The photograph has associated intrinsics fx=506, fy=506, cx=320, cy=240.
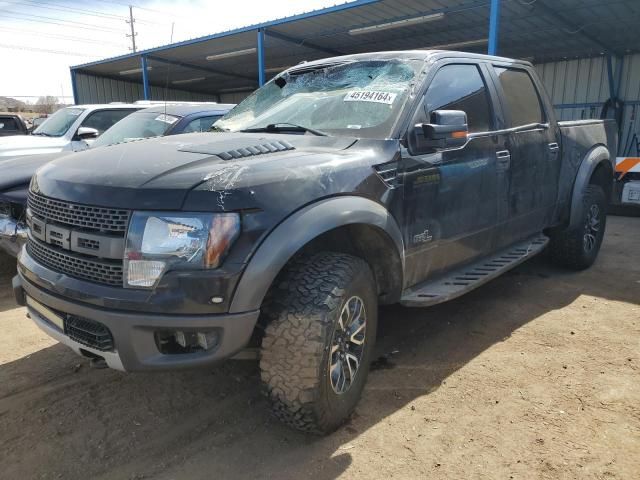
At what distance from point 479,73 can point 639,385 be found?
2.32 metres

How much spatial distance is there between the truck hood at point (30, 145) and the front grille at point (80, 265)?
532 cm

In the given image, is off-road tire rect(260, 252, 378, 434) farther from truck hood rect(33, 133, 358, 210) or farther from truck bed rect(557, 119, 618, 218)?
truck bed rect(557, 119, 618, 218)

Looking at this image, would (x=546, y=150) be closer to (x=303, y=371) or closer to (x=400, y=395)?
(x=400, y=395)

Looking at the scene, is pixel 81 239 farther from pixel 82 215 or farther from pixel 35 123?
pixel 35 123

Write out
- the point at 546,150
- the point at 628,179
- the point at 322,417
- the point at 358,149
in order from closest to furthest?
the point at 322,417 < the point at 358,149 < the point at 546,150 < the point at 628,179

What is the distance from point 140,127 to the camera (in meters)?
6.37

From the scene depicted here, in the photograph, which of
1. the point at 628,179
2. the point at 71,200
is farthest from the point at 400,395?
the point at 628,179

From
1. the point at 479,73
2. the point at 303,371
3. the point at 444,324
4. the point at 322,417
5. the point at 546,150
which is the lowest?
the point at 444,324

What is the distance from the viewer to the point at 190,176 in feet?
7.09

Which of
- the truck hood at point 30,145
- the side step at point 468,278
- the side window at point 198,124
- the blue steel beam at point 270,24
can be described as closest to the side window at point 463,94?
the side step at point 468,278

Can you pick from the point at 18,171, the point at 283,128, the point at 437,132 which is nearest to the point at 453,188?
the point at 437,132

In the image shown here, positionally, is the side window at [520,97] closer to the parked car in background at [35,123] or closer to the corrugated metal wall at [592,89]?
the parked car in background at [35,123]

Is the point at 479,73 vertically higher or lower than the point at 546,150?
higher

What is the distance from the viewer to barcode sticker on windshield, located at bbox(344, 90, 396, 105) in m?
3.02
